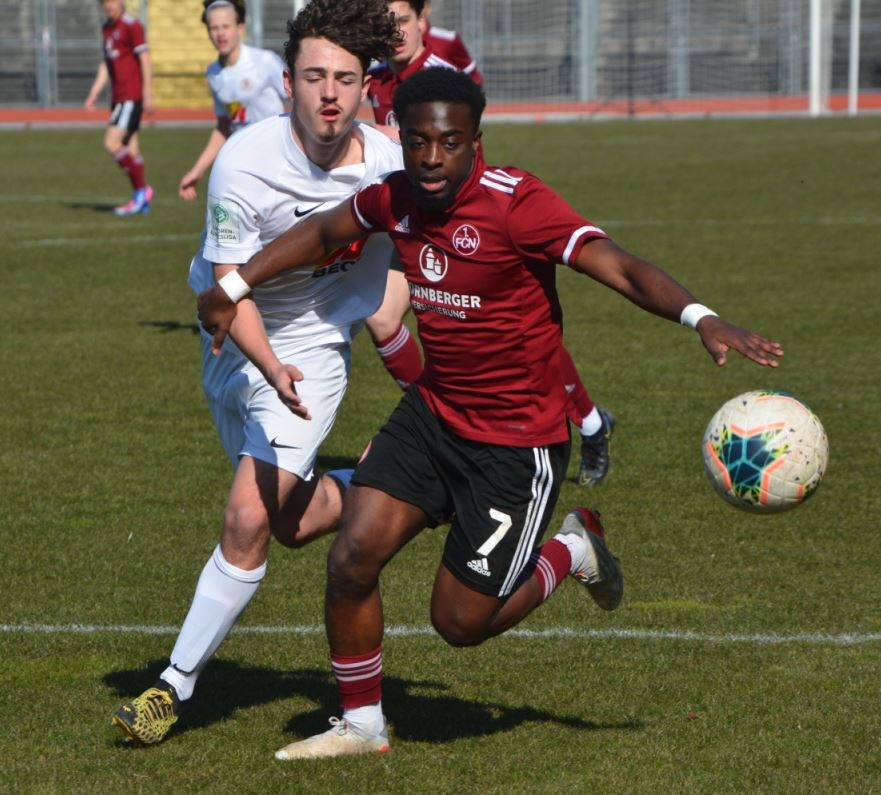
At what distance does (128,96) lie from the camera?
20578 mm

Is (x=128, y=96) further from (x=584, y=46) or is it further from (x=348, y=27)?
(x=584, y=46)

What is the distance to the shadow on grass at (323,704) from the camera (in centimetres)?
489

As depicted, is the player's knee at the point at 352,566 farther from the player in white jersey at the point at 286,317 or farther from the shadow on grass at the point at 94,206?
the shadow on grass at the point at 94,206

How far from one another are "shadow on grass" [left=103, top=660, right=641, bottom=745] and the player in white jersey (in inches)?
12.4

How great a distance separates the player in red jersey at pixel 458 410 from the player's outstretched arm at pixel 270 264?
0.10 ft

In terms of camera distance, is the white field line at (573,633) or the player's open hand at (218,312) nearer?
the player's open hand at (218,312)

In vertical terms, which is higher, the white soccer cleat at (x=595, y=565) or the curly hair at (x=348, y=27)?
the curly hair at (x=348, y=27)

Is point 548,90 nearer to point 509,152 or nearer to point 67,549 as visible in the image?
point 509,152

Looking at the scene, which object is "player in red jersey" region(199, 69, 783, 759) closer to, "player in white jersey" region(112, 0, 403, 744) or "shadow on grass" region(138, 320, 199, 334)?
"player in white jersey" region(112, 0, 403, 744)

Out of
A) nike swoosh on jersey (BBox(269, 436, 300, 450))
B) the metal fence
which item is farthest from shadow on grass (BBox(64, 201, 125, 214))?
the metal fence

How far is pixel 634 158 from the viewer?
90.2 ft

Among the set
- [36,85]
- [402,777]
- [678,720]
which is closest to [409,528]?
[402,777]

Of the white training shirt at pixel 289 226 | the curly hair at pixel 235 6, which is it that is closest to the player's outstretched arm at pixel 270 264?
the white training shirt at pixel 289 226

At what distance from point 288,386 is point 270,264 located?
428 mm
